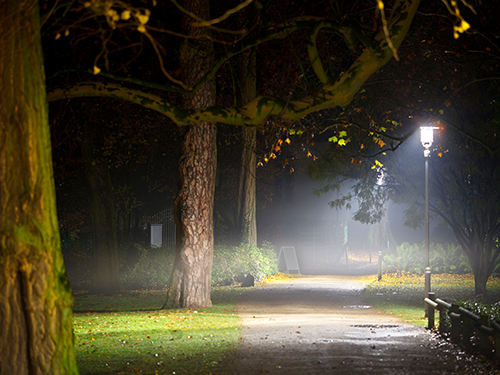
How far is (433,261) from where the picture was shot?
1072 inches

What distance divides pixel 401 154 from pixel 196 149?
9.25m

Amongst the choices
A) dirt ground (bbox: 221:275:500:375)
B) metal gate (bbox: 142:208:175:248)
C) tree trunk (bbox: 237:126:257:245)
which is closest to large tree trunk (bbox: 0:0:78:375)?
dirt ground (bbox: 221:275:500:375)

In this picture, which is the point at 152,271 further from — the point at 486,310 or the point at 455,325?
A: the point at 486,310

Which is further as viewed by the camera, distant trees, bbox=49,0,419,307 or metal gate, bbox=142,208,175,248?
metal gate, bbox=142,208,175,248

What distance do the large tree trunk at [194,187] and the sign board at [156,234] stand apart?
14096 mm

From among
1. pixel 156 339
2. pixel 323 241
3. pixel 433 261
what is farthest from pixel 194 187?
pixel 323 241

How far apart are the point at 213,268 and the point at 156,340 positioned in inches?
486

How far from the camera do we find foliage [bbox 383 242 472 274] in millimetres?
26781

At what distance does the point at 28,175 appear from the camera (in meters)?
5.37

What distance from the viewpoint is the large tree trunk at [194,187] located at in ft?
45.7

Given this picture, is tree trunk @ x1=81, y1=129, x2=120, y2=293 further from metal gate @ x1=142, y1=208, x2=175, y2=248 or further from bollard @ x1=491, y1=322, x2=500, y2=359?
bollard @ x1=491, y1=322, x2=500, y2=359

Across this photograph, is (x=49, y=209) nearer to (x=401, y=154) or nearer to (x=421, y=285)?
(x=401, y=154)

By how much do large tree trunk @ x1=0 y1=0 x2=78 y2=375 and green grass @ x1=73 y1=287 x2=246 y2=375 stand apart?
2.15 metres

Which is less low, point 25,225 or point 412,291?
point 25,225
